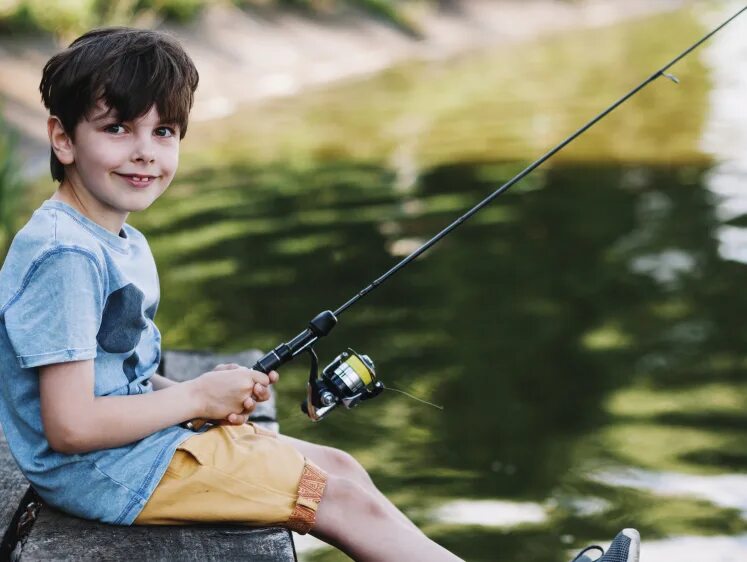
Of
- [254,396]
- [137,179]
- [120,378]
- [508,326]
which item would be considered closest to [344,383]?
[254,396]

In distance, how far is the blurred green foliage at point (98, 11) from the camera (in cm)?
1248

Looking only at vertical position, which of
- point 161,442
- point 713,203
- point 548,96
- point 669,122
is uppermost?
point 548,96

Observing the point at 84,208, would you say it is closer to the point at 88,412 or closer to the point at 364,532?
the point at 88,412

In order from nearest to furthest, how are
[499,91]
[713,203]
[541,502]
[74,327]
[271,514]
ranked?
1. [74,327]
2. [271,514]
3. [541,502]
4. [713,203]
5. [499,91]

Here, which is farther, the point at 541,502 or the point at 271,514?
the point at 541,502

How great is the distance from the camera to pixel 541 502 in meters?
3.54

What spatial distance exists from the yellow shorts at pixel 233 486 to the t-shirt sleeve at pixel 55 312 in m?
0.28

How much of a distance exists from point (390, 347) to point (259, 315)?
697 millimetres

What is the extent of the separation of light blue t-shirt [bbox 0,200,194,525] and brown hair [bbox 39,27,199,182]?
191 mm

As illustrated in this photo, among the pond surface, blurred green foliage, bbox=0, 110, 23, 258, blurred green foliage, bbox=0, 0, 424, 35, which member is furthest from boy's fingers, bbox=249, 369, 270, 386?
blurred green foliage, bbox=0, 0, 424, 35

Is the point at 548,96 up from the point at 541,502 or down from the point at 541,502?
up

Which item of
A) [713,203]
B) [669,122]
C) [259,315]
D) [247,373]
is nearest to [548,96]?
[669,122]

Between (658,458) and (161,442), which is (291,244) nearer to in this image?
(658,458)

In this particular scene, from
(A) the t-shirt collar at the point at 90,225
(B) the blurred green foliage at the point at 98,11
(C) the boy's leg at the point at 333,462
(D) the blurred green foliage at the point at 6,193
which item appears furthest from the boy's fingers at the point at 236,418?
(B) the blurred green foliage at the point at 98,11
